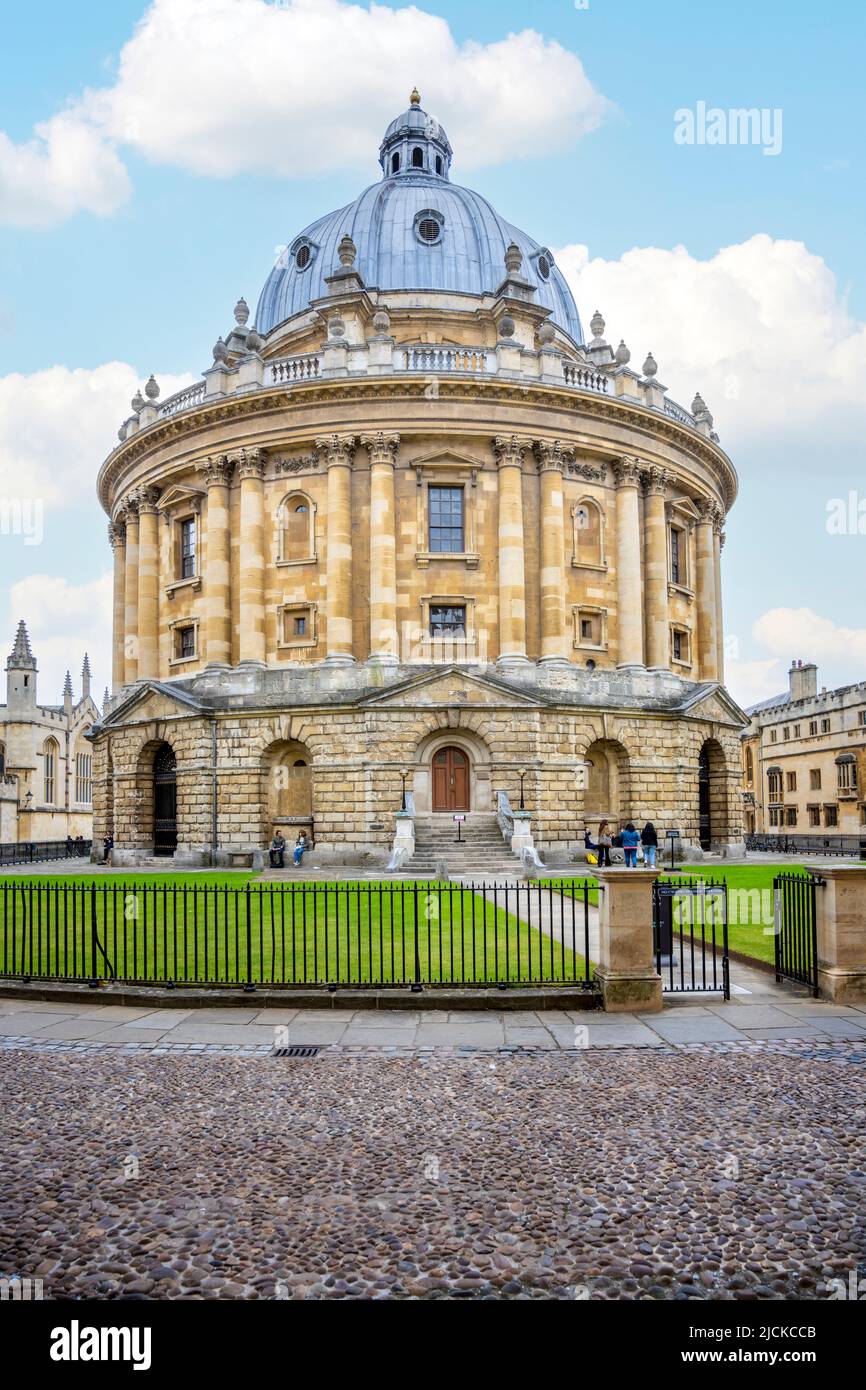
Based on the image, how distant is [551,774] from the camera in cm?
3319

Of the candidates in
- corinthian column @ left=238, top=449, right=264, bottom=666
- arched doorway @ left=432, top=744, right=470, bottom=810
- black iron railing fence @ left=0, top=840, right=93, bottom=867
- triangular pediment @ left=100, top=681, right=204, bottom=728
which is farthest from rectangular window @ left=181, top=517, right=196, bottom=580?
black iron railing fence @ left=0, top=840, right=93, bottom=867

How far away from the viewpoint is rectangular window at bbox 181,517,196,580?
3947 centimetres

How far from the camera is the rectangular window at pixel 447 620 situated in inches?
1385

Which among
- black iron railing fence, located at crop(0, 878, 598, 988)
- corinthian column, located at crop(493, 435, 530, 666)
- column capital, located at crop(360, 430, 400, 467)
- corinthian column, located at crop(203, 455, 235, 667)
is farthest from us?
corinthian column, located at crop(203, 455, 235, 667)

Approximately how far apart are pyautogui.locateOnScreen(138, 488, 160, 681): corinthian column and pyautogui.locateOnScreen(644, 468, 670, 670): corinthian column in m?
20.8

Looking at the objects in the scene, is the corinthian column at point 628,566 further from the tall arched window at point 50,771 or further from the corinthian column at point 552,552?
the tall arched window at point 50,771

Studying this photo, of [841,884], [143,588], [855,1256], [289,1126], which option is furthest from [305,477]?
[855,1256]

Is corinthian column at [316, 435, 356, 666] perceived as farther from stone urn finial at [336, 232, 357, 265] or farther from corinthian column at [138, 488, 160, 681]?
corinthian column at [138, 488, 160, 681]

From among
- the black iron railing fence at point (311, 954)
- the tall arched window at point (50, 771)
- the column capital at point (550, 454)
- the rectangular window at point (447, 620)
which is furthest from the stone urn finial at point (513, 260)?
the tall arched window at point (50, 771)

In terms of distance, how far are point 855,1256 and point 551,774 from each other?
2846cm

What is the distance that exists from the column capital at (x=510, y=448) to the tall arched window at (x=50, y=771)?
5403 cm

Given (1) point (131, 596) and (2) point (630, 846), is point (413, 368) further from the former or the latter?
(2) point (630, 846)

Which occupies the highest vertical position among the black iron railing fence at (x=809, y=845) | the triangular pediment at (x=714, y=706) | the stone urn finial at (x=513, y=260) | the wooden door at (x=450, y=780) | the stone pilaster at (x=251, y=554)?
the stone urn finial at (x=513, y=260)

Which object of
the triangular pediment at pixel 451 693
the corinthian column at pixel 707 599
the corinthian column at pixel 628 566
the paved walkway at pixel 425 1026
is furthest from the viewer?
the corinthian column at pixel 707 599
